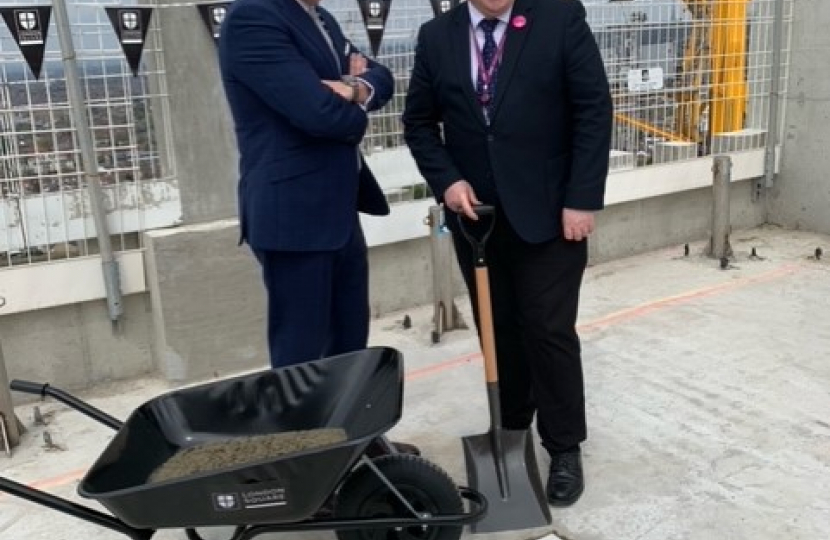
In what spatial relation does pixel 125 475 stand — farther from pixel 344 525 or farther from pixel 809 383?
pixel 809 383

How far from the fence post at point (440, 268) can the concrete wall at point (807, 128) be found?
292 cm

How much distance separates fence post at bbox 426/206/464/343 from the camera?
4.26 meters

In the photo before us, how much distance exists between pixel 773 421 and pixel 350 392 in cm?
176

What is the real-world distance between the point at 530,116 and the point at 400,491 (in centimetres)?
116

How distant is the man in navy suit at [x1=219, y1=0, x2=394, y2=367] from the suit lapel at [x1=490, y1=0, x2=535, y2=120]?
37 centimetres

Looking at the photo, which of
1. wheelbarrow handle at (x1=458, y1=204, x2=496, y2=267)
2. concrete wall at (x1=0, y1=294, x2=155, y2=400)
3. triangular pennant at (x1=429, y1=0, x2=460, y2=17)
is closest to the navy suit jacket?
wheelbarrow handle at (x1=458, y1=204, x2=496, y2=267)

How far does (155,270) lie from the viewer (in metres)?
3.76

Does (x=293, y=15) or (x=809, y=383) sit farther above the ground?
(x=293, y=15)

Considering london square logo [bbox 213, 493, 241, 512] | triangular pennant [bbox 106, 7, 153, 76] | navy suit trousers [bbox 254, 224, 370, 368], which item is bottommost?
london square logo [bbox 213, 493, 241, 512]

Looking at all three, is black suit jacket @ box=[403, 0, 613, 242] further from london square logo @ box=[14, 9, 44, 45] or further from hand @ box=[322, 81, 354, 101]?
london square logo @ box=[14, 9, 44, 45]

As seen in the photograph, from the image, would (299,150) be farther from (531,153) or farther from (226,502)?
(226,502)

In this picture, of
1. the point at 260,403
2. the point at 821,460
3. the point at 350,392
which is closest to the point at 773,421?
the point at 821,460

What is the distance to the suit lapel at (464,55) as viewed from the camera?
8.68ft

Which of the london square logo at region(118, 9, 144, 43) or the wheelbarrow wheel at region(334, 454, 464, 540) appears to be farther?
the london square logo at region(118, 9, 144, 43)
